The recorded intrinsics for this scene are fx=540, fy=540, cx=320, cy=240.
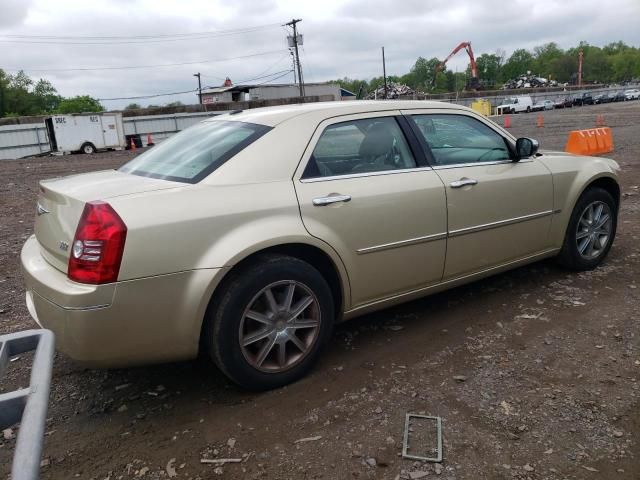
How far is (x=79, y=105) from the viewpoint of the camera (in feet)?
302

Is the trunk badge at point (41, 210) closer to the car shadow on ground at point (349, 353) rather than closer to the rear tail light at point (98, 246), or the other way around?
the rear tail light at point (98, 246)

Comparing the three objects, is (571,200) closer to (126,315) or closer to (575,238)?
(575,238)

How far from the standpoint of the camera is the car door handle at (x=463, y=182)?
12.1ft

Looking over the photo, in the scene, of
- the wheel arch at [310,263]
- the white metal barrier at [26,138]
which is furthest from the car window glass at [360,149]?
the white metal barrier at [26,138]

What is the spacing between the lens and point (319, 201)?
3119 millimetres

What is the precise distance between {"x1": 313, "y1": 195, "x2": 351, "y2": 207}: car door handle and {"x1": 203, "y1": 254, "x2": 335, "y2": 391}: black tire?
351mm

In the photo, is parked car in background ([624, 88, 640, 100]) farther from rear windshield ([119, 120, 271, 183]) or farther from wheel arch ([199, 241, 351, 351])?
wheel arch ([199, 241, 351, 351])

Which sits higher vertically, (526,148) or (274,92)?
(274,92)

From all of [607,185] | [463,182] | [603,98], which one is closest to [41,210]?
[463,182]

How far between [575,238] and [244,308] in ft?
10.2

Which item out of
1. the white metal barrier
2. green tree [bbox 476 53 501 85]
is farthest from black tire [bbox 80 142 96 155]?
green tree [bbox 476 53 501 85]

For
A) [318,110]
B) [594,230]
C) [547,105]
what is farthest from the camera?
[547,105]

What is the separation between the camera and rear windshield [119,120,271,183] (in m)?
3.10

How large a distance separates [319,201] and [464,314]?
5.35 feet
